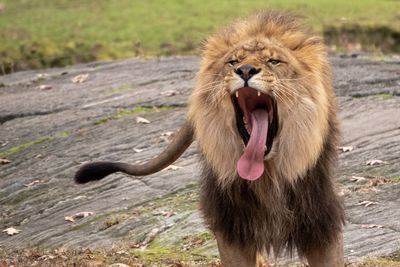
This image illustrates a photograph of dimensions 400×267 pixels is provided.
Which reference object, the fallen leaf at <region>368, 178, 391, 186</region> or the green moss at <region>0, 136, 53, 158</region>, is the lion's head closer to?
the fallen leaf at <region>368, 178, 391, 186</region>

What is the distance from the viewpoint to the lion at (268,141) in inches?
296

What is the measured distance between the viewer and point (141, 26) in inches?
1025

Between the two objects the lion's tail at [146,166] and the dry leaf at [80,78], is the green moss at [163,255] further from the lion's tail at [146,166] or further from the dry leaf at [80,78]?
the dry leaf at [80,78]

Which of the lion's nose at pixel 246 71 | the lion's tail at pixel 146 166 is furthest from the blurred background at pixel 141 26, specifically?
the lion's nose at pixel 246 71

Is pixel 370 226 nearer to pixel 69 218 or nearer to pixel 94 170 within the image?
pixel 94 170

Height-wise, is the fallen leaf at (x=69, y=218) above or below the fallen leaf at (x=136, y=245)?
below

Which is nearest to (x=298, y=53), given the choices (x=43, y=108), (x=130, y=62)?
(x=43, y=108)

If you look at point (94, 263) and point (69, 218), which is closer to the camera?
point (94, 263)

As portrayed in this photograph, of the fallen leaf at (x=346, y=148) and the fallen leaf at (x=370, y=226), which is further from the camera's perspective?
the fallen leaf at (x=346, y=148)

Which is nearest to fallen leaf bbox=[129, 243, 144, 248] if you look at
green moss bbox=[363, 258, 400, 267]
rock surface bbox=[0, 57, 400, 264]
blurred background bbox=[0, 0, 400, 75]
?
rock surface bbox=[0, 57, 400, 264]

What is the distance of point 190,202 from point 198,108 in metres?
3.63

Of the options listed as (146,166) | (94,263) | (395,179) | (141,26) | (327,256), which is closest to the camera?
(327,256)

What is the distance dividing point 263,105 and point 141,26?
734 inches

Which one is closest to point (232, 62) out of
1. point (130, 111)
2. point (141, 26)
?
point (130, 111)
